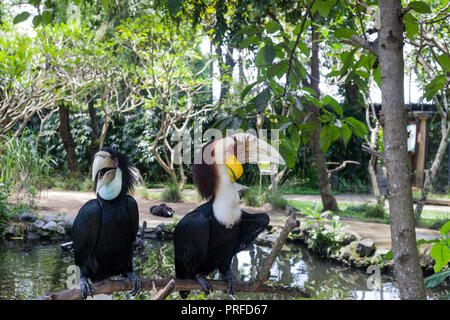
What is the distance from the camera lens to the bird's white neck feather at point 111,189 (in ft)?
5.14

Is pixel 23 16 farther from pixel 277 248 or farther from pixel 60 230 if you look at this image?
pixel 60 230

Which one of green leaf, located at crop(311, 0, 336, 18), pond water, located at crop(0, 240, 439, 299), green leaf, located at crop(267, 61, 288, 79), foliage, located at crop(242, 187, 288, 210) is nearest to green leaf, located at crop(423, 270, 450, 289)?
green leaf, located at crop(267, 61, 288, 79)

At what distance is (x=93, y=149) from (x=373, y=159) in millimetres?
6969

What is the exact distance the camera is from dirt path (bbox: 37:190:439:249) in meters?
5.74

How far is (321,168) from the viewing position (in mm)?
6914

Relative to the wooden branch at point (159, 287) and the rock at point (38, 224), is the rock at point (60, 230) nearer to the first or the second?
the rock at point (38, 224)

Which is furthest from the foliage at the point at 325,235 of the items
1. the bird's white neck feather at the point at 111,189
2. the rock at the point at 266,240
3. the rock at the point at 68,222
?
the bird's white neck feather at the point at 111,189

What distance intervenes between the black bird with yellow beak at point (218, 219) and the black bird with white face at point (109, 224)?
0.67 ft

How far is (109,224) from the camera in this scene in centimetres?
159

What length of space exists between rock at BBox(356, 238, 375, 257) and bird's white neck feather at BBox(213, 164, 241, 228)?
3889 mm

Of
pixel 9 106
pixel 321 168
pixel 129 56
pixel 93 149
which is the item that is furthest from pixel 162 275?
pixel 93 149

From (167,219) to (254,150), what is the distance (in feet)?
18.9

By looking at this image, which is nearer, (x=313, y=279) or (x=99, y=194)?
(x=99, y=194)
